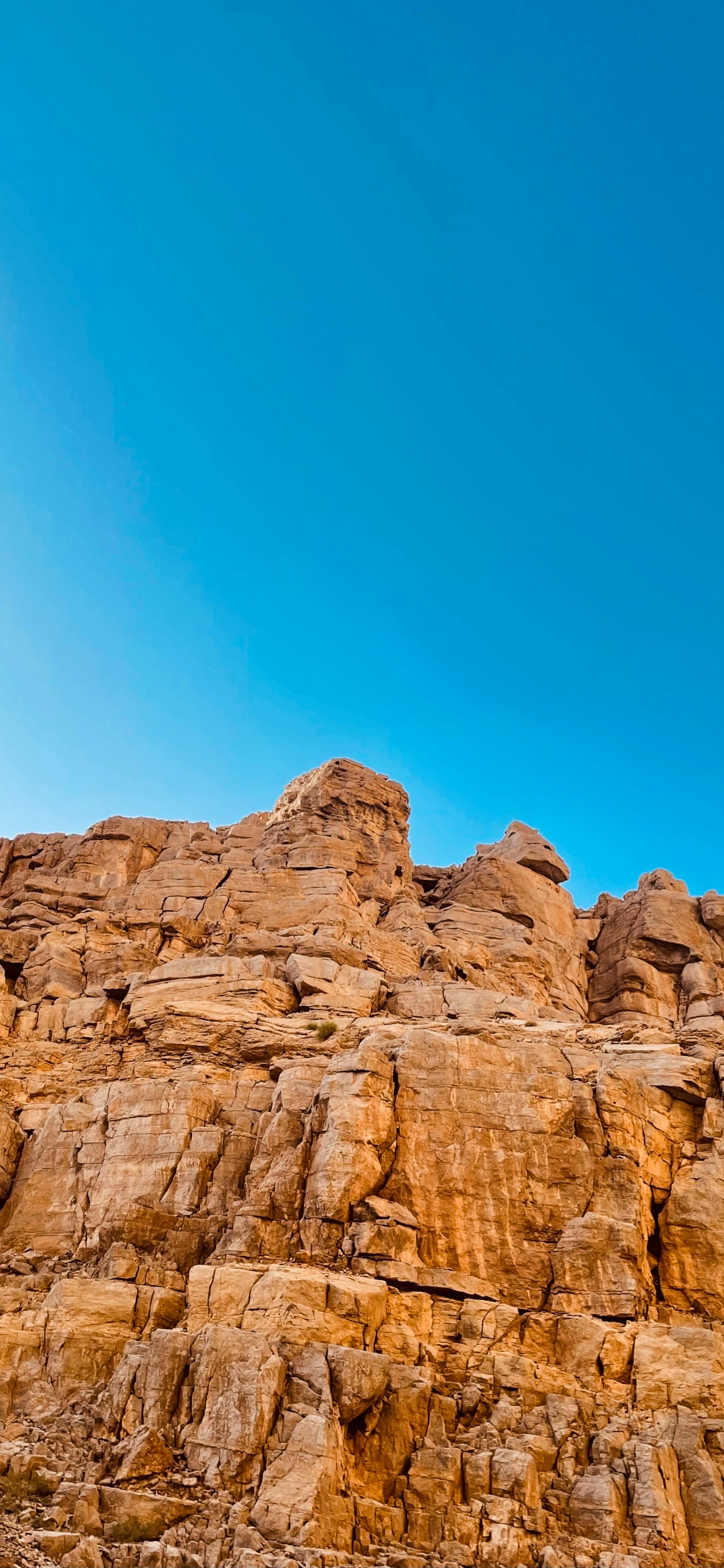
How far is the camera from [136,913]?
50.7m

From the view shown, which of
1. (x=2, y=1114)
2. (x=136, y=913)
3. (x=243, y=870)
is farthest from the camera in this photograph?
(x=243, y=870)

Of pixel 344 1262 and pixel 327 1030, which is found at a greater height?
pixel 327 1030

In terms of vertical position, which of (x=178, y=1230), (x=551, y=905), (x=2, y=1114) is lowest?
(x=178, y=1230)

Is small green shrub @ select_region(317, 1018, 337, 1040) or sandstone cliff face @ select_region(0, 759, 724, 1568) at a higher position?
small green shrub @ select_region(317, 1018, 337, 1040)

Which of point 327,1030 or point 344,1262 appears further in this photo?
point 327,1030

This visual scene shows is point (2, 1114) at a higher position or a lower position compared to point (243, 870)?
lower

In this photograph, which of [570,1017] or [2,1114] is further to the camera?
[570,1017]

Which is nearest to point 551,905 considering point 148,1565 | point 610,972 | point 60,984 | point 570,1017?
point 610,972

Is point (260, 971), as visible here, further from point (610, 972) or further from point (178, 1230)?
point (610, 972)

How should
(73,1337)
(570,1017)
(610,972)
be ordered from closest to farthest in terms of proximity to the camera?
(73,1337) → (570,1017) → (610,972)

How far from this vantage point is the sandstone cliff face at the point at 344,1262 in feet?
78.2

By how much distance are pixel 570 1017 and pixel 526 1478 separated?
2407 cm

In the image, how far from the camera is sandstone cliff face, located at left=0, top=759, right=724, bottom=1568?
23828 millimetres

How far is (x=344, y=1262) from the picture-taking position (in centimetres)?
2919
